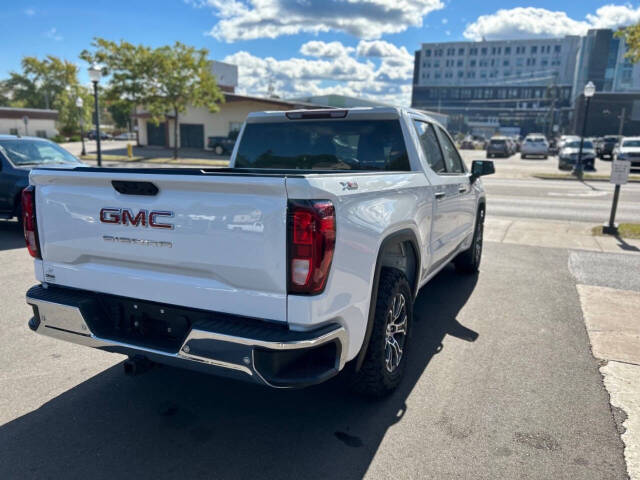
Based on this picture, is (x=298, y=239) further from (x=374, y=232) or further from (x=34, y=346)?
(x=34, y=346)

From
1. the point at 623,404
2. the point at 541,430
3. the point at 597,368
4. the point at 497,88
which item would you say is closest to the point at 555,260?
the point at 597,368

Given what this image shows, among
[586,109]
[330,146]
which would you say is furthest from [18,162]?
[586,109]

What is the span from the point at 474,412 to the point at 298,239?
179 centimetres

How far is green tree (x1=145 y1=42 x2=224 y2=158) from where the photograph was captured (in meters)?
30.9

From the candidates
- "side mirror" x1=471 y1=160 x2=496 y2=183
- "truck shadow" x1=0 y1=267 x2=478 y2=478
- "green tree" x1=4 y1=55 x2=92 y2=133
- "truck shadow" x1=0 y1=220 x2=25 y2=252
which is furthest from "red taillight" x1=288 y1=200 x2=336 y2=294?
"green tree" x1=4 y1=55 x2=92 y2=133

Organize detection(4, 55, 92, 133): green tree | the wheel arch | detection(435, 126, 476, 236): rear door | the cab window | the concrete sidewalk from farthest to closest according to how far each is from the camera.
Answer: detection(4, 55, 92, 133): green tree → the concrete sidewalk → detection(435, 126, 476, 236): rear door → the cab window → the wheel arch

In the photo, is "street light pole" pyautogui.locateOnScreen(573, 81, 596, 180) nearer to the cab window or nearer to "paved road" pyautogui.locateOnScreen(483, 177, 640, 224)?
"paved road" pyautogui.locateOnScreen(483, 177, 640, 224)

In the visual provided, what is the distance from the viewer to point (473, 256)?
646 centimetres

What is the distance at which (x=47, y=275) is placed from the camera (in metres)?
3.14

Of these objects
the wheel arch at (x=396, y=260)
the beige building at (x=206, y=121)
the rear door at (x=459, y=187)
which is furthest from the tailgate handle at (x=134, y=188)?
the beige building at (x=206, y=121)

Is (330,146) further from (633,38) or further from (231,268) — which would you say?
(633,38)

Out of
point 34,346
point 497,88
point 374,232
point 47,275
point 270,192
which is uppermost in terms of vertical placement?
point 497,88

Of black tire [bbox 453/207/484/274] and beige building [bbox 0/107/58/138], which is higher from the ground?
beige building [bbox 0/107/58/138]

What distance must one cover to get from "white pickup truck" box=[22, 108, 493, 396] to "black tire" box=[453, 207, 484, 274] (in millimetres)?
2872
